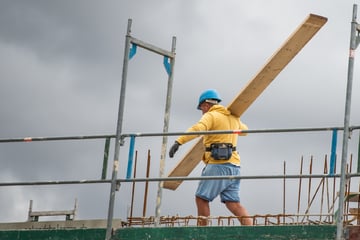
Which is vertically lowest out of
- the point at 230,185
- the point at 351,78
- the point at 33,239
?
the point at 33,239

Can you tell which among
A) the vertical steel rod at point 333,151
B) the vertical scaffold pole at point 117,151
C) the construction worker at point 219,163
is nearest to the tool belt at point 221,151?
the construction worker at point 219,163

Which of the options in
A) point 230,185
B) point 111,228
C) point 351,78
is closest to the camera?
point 351,78

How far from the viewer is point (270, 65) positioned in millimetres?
15562

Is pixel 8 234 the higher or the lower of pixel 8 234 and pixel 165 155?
the lower

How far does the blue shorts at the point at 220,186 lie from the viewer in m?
15.8

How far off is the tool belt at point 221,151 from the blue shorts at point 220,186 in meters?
0.15

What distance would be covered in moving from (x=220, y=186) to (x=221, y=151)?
0.50 meters

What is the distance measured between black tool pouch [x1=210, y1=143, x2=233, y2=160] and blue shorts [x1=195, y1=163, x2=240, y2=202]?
152mm

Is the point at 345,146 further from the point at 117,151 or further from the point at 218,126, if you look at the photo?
the point at 117,151

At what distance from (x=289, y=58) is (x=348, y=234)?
313 cm

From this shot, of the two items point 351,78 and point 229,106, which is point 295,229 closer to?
point 351,78

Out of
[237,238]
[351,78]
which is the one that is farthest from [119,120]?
[351,78]

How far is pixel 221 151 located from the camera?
15797 mm

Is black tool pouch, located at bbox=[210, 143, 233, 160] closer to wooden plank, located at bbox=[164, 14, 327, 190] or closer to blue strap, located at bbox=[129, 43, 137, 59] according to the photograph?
wooden plank, located at bbox=[164, 14, 327, 190]
